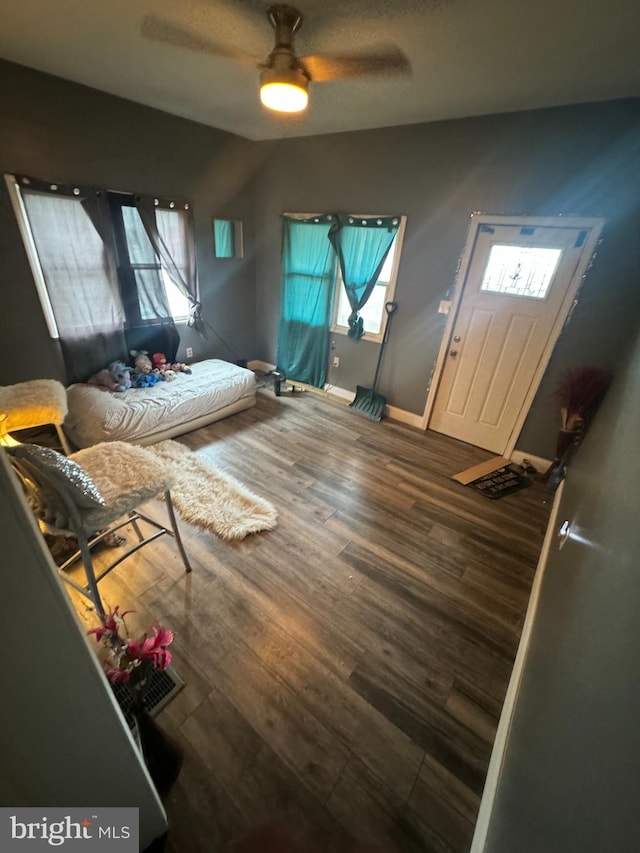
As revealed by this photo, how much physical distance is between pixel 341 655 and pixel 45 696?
1299 millimetres

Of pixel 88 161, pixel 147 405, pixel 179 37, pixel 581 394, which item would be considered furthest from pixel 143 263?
pixel 581 394

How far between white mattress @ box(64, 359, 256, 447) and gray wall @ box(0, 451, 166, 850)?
235 cm

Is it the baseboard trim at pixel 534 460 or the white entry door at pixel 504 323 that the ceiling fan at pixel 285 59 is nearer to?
the white entry door at pixel 504 323

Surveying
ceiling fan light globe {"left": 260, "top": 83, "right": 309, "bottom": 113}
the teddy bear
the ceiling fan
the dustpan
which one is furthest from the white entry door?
the teddy bear

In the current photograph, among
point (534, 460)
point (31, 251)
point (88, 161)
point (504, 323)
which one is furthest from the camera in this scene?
point (534, 460)

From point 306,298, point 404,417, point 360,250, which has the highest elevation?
point 360,250

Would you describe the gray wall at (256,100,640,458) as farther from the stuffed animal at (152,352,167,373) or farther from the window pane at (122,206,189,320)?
the stuffed animal at (152,352,167,373)

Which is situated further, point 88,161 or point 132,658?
point 88,161

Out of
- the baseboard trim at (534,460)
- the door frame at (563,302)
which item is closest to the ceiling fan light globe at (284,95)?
the door frame at (563,302)

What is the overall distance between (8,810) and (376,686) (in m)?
1.28

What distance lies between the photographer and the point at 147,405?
9.57 feet

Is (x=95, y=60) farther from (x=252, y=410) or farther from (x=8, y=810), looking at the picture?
(x=8, y=810)

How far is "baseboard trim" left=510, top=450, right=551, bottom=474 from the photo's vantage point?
9.88 ft

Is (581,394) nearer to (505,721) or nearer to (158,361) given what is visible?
(505,721)
